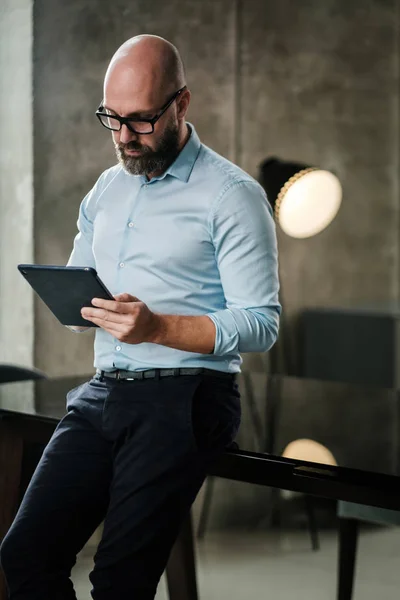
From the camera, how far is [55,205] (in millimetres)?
3648

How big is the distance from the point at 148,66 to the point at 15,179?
1657mm

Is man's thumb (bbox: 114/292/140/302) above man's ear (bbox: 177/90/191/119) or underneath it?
underneath

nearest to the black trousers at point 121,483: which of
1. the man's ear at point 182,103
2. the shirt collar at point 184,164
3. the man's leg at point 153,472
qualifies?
the man's leg at point 153,472

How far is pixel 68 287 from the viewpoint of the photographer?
6.27 ft

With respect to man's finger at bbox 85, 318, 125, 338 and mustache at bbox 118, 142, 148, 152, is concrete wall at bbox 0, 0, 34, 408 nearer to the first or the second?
mustache at bbox 118, 142, 148, 152

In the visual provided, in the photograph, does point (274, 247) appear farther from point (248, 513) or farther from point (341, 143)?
point (341, 143)

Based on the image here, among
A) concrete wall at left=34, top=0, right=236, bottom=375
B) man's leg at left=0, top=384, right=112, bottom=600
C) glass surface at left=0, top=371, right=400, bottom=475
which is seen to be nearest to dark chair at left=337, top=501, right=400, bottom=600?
glass surface at left=0, top=371, right=400, bottom=475

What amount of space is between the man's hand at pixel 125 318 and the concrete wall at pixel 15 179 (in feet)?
5.84

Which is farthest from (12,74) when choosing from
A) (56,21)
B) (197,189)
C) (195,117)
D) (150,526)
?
(150,526)

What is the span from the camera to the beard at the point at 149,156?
6.80 feet

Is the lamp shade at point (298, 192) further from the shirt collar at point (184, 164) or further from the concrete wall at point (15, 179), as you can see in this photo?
the shirt collar at point (184, 164)

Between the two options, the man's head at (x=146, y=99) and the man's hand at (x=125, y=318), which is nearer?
the man's hand at (x=125, y=318)

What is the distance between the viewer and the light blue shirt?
1.98 m

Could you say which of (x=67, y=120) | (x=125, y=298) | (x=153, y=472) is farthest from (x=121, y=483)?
(x=67, y=120)
